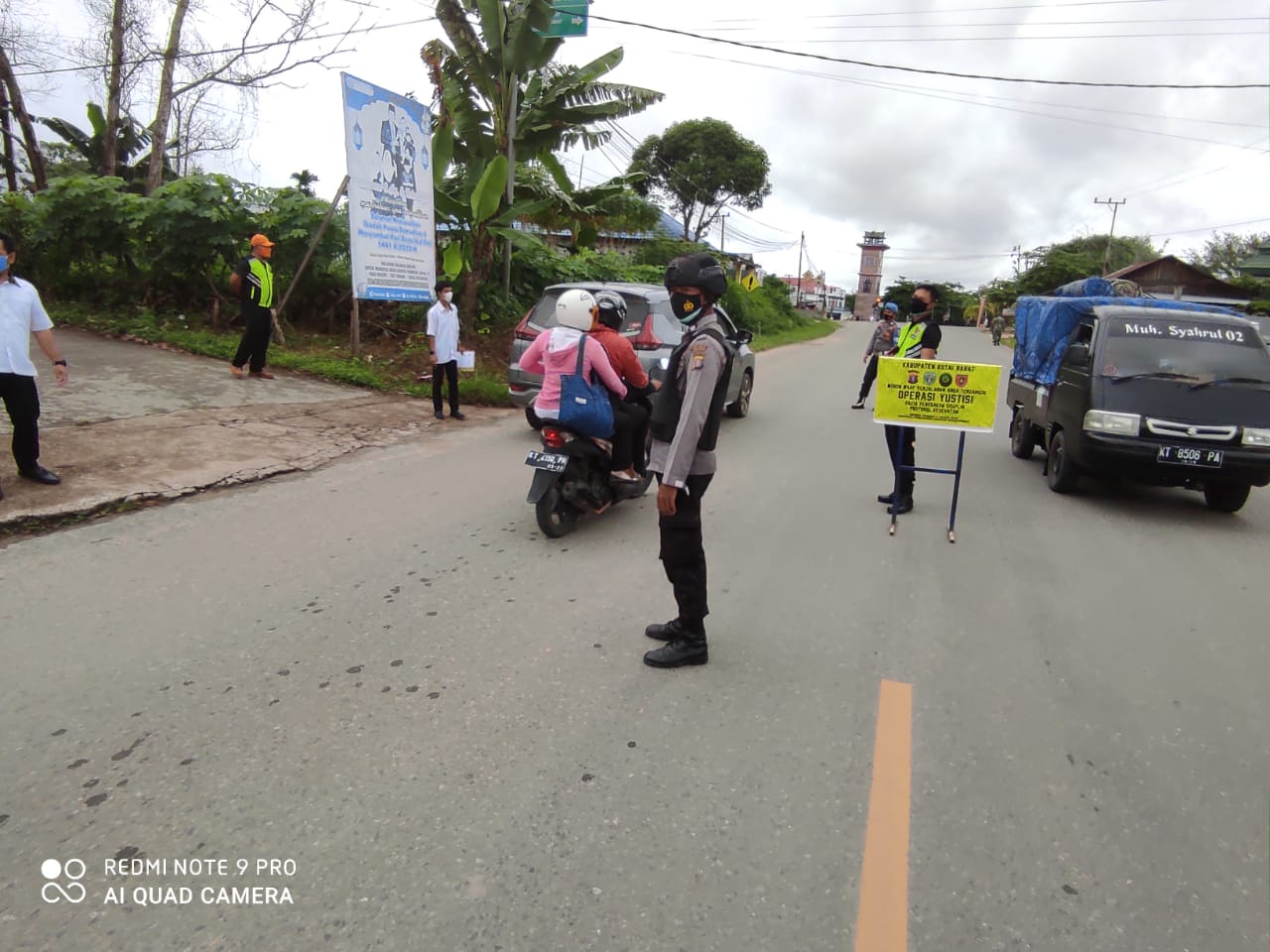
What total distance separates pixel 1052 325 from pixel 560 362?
6263 millimetres

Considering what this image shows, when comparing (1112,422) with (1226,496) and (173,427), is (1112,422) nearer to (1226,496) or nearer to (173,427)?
(1226,496)

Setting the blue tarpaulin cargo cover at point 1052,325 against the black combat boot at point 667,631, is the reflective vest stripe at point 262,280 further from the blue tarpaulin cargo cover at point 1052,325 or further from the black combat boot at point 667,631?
the blue tarpaulin cargo cover at point 1052,325

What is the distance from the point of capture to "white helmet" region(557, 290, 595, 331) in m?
5.17

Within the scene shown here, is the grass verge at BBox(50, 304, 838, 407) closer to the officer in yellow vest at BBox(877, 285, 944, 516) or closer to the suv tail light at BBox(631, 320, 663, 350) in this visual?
the suv tail light at BBox(631, 320, 663, 350)

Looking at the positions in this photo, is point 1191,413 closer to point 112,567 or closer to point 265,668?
point 265,668

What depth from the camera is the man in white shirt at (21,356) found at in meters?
5.22

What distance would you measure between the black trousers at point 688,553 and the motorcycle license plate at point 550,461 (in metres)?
1.72

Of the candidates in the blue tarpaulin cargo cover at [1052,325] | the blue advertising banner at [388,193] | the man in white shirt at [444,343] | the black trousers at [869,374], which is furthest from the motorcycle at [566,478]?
the black trousers at [869,374]

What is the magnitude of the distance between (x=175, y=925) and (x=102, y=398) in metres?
7.62

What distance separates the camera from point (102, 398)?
26.5 ft

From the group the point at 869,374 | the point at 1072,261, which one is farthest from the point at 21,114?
the point at 1072,261

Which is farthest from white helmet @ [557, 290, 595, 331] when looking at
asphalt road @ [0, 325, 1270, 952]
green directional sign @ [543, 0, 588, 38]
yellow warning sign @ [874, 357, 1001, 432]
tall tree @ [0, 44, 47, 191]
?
tall tree @ [0, 44, 47, 191]

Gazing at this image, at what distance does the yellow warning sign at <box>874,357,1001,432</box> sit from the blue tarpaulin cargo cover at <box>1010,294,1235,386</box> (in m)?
2.87

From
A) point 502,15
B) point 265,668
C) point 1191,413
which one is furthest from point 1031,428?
point 502,15
